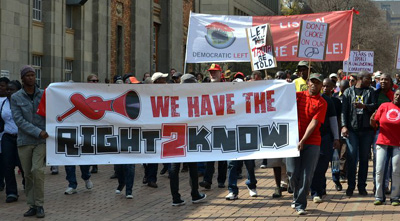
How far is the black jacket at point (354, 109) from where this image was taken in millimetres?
12188

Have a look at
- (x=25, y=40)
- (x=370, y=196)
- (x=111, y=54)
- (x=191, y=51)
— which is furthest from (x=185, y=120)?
(x=111, y=54)

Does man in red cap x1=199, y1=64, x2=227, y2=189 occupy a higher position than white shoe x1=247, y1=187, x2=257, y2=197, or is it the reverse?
man in red cap x1=199, y1=64, x2=227, y2=189

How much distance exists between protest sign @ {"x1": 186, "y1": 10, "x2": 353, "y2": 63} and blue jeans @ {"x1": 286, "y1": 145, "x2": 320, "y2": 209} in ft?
26.2

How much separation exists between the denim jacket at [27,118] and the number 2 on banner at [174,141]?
1752 mm

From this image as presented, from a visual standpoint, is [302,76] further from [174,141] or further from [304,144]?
[174,141]

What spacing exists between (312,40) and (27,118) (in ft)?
19.9

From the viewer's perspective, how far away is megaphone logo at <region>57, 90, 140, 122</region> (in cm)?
1099

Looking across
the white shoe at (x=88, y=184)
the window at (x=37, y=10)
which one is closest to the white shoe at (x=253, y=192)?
the white shoe at (x=88, y=184)

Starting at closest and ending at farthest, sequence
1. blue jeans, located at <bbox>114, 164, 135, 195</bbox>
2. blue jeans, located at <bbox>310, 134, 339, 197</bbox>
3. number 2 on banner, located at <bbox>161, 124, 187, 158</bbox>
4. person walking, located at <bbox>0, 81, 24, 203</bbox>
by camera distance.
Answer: number 2 on banner, located at <bbox>161, 124, 187, 158</bbox> → blue jeans, located at <bbox>310, 134, 339, 197</bbox> → blue jeans, located at <bbox>114, 164, 135, 195</bbox> → person walking, located at <bbox>0, 81, 24, 203</bbox>

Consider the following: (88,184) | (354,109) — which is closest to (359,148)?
(354,109)

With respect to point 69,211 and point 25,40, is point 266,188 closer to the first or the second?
point 69,211

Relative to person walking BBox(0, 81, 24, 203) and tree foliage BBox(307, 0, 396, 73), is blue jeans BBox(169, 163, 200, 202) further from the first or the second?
tree foliage BBox(307, 0, 396, 73)

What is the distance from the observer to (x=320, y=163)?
11.8 metres

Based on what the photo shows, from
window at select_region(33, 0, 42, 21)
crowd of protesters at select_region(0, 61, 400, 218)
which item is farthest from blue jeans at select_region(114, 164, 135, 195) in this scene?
window at select_region(33, 0, 42, 21)
